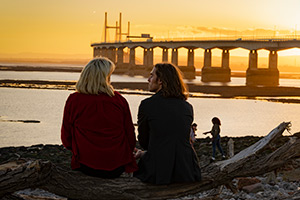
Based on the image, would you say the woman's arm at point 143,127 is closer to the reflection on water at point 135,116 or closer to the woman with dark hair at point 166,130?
the woman with dark hair at point 166,130

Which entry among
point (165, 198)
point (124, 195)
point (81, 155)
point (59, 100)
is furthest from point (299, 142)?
point (59, 100)

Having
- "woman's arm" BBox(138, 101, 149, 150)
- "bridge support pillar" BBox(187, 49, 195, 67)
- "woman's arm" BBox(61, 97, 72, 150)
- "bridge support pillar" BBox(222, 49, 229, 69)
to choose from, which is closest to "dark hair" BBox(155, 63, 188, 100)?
"woman's arm" BBox(138, 101, 149, 150)

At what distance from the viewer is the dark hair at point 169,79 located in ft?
15.0

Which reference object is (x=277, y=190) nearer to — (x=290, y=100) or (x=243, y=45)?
(x=290, y=100)

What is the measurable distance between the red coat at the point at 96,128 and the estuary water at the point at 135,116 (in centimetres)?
1874

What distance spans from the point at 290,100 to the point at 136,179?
165 ft

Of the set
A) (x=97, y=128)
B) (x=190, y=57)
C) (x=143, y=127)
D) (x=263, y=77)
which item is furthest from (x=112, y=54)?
(x=97, y=128)

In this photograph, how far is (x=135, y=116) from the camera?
1480 inches

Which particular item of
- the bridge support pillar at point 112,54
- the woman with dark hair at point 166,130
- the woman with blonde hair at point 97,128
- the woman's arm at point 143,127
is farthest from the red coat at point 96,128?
the bridge support pillar at point 112,54

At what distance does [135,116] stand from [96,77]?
33.2 m

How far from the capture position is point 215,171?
512 centimetres

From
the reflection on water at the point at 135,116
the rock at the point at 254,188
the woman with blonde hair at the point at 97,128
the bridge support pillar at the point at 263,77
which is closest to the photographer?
the woman with blonde hair at the point at 97,128

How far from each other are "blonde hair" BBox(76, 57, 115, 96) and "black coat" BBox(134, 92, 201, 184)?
16.4 inches

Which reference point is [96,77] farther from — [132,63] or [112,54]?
[112,54]
